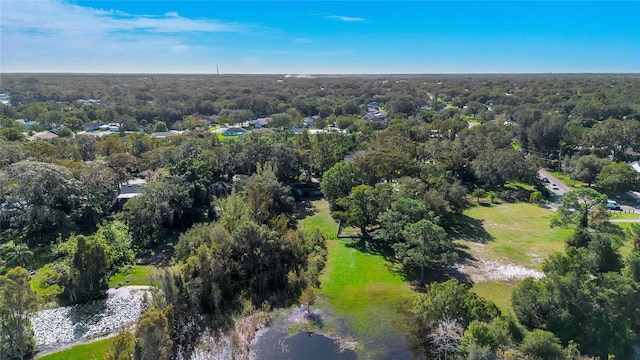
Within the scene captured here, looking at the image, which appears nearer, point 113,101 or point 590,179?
point 590,179

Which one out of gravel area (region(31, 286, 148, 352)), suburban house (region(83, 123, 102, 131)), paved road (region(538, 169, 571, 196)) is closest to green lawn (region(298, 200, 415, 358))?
gravel area (region(31, 286, 148, 352))

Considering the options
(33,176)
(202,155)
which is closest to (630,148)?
(202,155)

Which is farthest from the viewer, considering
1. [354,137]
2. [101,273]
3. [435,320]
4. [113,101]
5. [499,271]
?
[113,101]

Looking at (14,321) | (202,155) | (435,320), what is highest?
(202,155)

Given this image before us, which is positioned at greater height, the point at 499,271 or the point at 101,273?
the point at 101,273

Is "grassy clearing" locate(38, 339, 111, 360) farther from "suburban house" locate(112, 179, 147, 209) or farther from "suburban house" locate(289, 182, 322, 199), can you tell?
"suburban house" locate(289, 182, 322, 199)

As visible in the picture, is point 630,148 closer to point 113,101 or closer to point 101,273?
point 101,273
